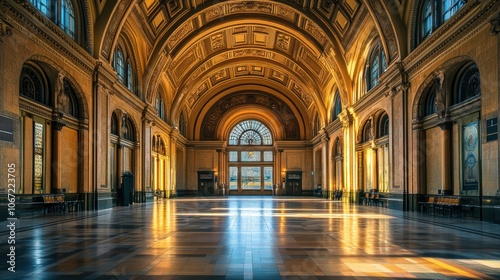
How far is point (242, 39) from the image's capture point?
37844 millimetres

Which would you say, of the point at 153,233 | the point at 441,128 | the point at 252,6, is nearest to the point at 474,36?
the point at 441,128

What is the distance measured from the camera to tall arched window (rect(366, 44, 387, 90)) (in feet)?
84.5

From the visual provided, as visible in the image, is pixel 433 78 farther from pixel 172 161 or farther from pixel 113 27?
pixel 172 161

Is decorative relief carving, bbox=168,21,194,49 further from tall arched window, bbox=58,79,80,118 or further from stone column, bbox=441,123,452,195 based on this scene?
stone column, bbox=441,123,452,195

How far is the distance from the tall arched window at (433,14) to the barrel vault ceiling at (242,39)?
1.81 m

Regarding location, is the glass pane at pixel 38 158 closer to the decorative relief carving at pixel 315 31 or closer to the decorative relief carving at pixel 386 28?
the decorative relief carving at pixel 386 28

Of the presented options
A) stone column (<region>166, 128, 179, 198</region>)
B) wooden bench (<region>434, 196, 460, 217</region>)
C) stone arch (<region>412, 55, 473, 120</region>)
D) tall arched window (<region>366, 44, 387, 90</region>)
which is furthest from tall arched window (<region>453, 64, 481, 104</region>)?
stone column (<region>166, 128, 179, 198</region>)

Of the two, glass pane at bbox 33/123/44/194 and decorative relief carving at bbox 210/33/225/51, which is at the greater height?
decorative relief carving at bbox 210/33/225/51

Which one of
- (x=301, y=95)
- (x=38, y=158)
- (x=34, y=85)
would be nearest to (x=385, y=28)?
(x=34, y=85)

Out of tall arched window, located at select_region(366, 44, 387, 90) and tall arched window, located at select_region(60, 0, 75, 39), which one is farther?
tall arched window, located at select_region(366, 44, 387, 90)

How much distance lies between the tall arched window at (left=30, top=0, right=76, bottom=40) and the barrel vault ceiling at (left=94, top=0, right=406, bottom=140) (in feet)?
5.16

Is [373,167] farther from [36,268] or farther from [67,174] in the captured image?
[36,268]

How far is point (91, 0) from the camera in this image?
21.2 m

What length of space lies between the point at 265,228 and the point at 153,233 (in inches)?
119
